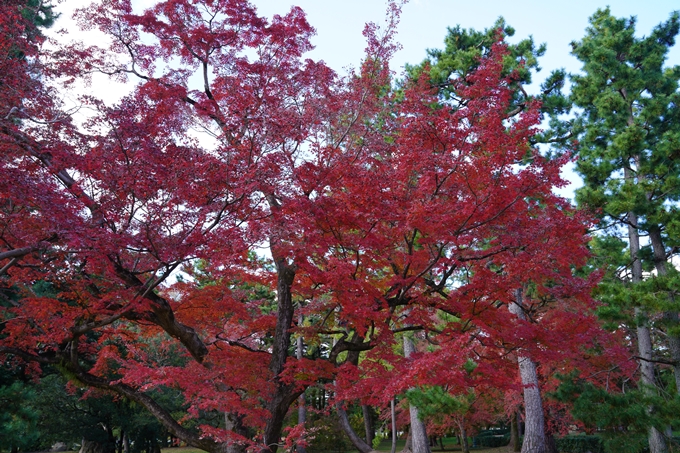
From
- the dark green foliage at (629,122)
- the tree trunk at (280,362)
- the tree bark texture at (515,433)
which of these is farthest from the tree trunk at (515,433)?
the tree trunk at (280,362)

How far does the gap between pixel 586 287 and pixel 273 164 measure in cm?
708

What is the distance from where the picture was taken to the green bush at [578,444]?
23.4 metres

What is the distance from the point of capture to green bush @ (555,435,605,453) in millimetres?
23422

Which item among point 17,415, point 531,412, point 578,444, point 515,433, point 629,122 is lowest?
point 578,444

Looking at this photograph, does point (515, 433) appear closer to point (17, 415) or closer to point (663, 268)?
point (663, 268)

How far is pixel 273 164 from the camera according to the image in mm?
6926

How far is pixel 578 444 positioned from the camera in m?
23.9

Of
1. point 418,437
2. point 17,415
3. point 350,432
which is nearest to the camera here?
point 17,415

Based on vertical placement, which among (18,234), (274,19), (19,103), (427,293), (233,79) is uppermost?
(274,19)

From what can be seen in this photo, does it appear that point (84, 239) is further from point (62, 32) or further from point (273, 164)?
point (62, 32)

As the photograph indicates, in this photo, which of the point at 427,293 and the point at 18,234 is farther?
the point at 427,293

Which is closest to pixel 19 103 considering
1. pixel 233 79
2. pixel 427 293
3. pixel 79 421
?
pixel 233 79

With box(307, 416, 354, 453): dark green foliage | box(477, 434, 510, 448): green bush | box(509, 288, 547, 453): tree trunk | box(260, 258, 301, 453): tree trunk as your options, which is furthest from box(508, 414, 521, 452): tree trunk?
box(260, 258, 301, 453): tree trunk

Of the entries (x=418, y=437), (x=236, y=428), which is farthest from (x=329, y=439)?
(x=236, y=428)
